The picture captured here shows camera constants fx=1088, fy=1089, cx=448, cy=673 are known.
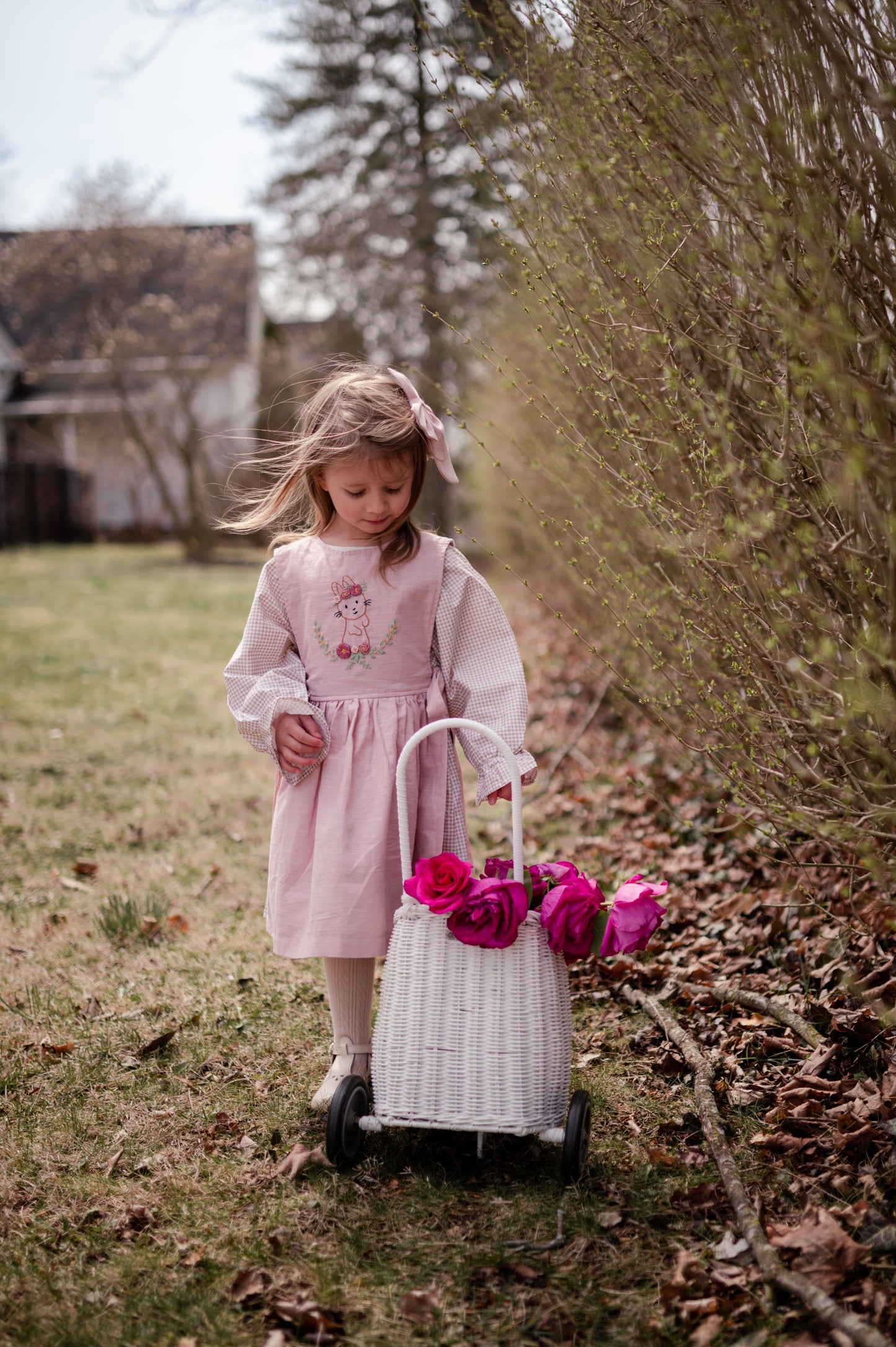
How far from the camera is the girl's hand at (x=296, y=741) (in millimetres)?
2561

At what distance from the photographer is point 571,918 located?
2238 millimetres

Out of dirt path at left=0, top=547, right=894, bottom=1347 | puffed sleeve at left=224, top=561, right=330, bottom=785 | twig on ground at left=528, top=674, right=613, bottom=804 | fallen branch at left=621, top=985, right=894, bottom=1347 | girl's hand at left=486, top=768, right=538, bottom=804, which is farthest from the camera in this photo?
twig on ground at left=528, top=674, right=613, bottom=804

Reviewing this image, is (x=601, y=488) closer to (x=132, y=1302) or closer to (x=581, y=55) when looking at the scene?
(x=581, y=55)

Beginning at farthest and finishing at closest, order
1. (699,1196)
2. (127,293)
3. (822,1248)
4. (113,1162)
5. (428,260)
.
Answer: (127,293), (428,260), (113,1162), (699,1196), (822,1248)

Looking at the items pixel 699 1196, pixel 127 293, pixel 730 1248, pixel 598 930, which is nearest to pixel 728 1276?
pixel 730 1248

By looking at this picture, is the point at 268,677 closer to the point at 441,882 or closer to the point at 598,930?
the point at 441,882

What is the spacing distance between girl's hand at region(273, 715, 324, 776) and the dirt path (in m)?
0.85

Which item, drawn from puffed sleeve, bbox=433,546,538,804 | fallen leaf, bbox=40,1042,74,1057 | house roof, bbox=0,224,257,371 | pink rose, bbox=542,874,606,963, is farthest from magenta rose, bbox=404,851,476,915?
house roof, bbox=0,224,257,371

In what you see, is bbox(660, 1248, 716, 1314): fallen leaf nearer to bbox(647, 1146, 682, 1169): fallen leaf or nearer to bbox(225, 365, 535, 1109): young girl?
bbox(647, 1146, 682, 1169): fallen leaf

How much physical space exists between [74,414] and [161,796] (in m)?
18.9

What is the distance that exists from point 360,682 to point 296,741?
22cm

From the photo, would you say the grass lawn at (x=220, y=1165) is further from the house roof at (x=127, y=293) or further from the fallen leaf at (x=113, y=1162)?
the house roof at (x=127, y=293)

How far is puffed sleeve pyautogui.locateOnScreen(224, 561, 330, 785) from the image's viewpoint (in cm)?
259

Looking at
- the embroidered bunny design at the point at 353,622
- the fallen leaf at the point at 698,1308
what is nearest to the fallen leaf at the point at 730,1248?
the fallen leaf at the point at 698,1308
